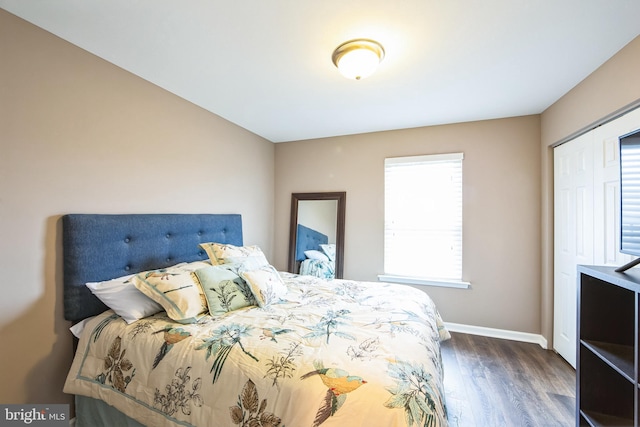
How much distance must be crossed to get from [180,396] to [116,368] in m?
0.49

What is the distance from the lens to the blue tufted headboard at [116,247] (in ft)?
5.41

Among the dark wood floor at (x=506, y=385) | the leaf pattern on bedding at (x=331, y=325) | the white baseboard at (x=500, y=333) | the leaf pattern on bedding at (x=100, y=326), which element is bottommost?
the dark wood floor at (x=506, y=385)

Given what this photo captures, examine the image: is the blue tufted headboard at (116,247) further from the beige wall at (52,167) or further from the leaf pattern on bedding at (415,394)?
the leaf pattern on bedding at (415,394)

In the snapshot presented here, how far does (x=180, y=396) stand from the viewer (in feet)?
4.11

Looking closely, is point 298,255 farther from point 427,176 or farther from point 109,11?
point 109,11

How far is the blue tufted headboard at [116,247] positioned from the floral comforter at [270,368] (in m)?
0.22

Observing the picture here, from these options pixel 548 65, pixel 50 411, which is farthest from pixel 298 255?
pixel 548 65

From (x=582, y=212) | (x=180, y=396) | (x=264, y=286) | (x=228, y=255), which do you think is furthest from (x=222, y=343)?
(x=582, y=212)

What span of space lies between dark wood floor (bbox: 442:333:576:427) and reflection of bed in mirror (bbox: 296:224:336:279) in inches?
63.3

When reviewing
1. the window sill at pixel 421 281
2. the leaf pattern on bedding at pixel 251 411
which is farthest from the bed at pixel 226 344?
the window sill at pixel 421 281

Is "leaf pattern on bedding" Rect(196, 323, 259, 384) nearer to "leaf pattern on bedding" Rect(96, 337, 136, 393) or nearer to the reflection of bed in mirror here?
"leaf pattern on bedding" Rect(96, 337, 136, 393)

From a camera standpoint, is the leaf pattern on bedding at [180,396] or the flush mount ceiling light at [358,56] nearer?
the leaf pattern on bedding at [180,396]

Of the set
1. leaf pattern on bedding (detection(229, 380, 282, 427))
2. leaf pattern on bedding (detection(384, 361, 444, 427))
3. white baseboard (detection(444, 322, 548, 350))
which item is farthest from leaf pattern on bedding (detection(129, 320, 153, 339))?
white baseboard (detection(444, 322, 548, 350))

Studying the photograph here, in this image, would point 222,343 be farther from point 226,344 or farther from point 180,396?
point 180,396
